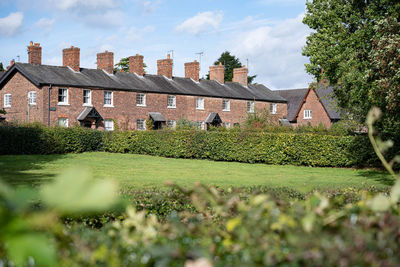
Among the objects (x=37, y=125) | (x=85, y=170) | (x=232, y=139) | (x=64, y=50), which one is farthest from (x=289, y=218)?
(x=64, y=50)

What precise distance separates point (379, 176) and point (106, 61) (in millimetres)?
32519

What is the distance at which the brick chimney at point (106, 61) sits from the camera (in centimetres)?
4553

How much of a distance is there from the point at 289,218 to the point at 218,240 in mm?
366

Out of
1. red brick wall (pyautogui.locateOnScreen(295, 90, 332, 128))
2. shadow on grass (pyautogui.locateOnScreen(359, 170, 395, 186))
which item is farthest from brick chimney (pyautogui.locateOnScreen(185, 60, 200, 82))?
shadow on grass (pyautogui.locateOnScreen(359, 170, 395, 186))

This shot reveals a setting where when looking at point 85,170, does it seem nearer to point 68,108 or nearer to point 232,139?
point 232,139

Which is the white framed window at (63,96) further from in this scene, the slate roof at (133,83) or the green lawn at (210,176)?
the green lawn at (210,176)

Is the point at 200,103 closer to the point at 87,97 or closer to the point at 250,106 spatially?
the point at 250,106

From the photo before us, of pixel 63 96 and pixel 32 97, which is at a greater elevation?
pixel 63 96

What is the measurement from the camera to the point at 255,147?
27625mm

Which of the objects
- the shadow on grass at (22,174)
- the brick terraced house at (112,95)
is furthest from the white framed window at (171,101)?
the shadow on grass at (22,174)

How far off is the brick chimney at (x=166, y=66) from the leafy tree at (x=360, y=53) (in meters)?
25.4

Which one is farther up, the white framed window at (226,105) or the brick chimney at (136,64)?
the brick chimney at (136,64)

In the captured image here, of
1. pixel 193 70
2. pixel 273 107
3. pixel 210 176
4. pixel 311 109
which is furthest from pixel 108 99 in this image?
pixel 311 109

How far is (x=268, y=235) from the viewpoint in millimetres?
1770
